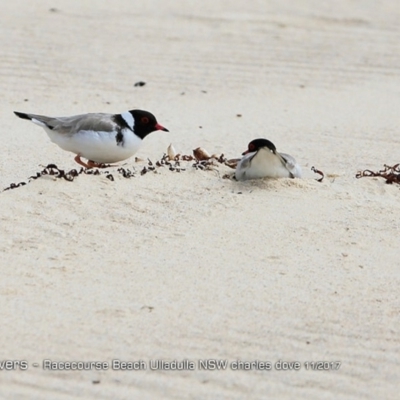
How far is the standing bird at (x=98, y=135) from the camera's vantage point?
6.58 meters

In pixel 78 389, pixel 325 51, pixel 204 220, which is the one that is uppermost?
pixel 325 51

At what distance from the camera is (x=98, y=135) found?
21.6 feet

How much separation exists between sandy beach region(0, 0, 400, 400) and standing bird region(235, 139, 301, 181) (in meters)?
0.07

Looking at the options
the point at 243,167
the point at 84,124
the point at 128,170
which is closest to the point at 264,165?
the point at 243,167

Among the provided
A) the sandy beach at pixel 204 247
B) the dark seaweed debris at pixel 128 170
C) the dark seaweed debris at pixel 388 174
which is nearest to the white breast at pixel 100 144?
the dark seaweed debris at pixel 128 170

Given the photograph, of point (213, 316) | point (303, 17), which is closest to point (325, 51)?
point (303, 17)

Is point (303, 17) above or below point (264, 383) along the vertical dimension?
above

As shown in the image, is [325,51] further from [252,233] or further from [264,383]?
[264,383]

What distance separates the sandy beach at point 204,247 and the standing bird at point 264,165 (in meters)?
0.07

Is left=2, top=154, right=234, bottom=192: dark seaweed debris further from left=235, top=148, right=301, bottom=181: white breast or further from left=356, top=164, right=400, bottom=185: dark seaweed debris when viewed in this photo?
left=356, top=164, right=400, bottom=185: dark seaweed debris

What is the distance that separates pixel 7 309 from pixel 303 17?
899cm

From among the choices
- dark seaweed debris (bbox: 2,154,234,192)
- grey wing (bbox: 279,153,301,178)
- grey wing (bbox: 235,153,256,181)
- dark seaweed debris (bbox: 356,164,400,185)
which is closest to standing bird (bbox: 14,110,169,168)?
dark seaweed debris (bbox: 2,154,234,192)

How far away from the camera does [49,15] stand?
1226 centimetres

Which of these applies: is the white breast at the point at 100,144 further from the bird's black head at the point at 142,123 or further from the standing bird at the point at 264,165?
the standing bird at the point at 264,165
